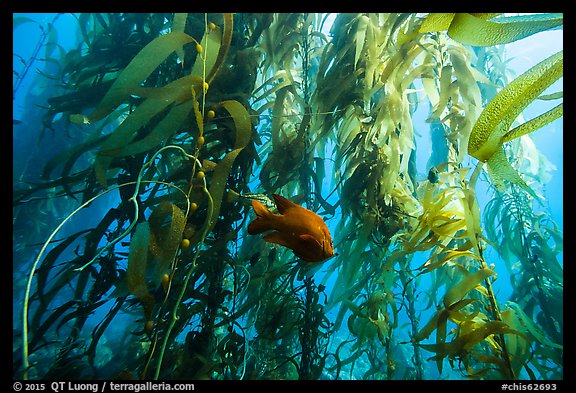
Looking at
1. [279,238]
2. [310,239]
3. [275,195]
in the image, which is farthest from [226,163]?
[310,239]

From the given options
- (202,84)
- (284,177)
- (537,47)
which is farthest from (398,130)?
(537,47)

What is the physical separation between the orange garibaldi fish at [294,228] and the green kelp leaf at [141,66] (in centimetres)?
84

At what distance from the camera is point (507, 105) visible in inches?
38.2

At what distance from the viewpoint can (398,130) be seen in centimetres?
252

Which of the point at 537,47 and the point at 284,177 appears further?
the point at 537,47

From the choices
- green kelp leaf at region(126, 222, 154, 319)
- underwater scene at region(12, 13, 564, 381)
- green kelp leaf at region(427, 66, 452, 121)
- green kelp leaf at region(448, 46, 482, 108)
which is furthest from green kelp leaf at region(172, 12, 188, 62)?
green kelp leaf at region(448, 46, 482, 108)

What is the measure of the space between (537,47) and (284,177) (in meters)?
11.2

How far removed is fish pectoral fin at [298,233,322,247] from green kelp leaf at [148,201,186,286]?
0.57 metres

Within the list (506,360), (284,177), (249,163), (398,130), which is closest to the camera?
(506,360)

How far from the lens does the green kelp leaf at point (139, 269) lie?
3.70 ft

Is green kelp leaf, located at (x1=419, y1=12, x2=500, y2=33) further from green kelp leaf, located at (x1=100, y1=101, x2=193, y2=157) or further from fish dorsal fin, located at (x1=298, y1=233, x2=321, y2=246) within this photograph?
green kelp leaf, located at (x1=100, y1=101, x2=193, y2=157)

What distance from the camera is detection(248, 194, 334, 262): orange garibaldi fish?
4.35 feet
